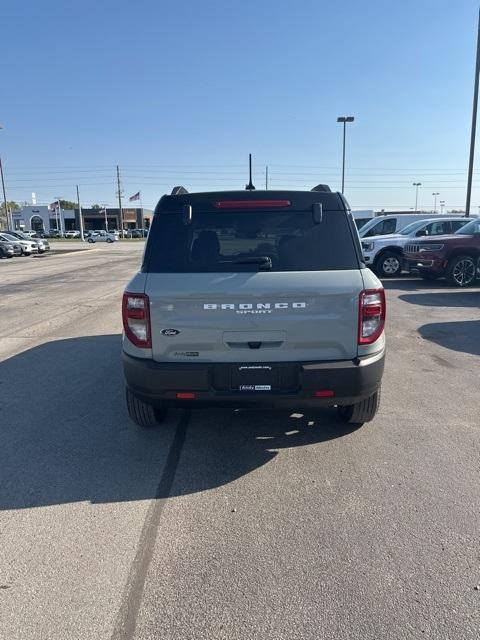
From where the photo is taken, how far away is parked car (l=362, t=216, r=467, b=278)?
1562 cm

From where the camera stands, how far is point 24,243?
3375 centimetres

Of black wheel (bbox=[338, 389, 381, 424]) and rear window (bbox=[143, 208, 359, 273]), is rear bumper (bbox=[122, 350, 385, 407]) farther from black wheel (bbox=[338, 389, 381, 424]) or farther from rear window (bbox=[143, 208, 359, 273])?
rear window (bbox=[143, 208, 359, 273])

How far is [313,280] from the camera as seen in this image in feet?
11.1

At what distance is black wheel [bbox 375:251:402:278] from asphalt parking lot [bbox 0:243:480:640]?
10.9 meters

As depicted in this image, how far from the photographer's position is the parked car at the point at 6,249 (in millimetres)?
31688

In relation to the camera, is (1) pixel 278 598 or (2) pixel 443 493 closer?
(1) pixel 278 598

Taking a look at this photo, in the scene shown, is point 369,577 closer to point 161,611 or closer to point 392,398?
point 161,611

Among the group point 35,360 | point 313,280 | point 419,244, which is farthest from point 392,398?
point 419,244

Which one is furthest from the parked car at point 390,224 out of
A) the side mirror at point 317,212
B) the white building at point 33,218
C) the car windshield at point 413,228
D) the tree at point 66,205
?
the tree at point 66,205

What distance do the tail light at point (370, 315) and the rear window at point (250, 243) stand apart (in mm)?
255

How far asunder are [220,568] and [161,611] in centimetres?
40

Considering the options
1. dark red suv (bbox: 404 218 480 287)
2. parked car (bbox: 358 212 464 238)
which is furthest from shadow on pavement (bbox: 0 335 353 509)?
parked car (bbox: 358 212 464 238)

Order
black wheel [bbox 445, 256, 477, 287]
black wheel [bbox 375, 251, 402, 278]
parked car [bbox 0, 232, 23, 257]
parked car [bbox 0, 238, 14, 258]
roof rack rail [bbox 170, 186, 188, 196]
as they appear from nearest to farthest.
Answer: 1. roof rack rail [bbox 170, 186, 188, 196]
2. black wheel [bbox 445, 256, 477, 287]
3. black wheel [bbox 375, 251, 402, 278]
4. parked car [bbox 0, 238, 14, 258]
5. parked car [bbox 0, 232, 23, 257]

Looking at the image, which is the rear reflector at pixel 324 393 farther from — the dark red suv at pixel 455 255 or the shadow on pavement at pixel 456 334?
the dark red suv at pixel 455 255
